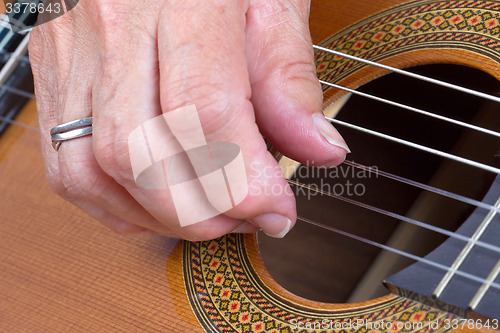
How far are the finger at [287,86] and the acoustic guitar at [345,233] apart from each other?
128 mm

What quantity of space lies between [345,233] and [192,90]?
0.33 metres

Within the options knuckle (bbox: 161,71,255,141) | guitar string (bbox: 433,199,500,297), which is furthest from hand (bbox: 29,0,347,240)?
Result: guitar string (bbox: 433,199,500,297)

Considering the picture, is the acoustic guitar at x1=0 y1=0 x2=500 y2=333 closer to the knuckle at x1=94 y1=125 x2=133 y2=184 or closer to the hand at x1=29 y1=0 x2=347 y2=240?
the hand at x1=29 y1=0 x2=347 y2=240

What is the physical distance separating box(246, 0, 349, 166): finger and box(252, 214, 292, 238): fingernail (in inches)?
2.9

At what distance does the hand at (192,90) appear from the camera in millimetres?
515

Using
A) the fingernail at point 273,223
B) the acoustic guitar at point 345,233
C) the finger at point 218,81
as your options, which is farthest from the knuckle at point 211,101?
the acoustic guitar at point 345,233

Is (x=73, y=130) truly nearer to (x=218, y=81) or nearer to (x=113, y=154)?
(x=113, y=154)

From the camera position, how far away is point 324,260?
1010mm

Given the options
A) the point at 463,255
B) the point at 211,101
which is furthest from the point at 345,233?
the point at 211,101

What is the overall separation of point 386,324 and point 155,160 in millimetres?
302

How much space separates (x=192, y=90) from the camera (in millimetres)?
500

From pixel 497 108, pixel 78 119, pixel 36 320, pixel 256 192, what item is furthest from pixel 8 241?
pixel 497 108

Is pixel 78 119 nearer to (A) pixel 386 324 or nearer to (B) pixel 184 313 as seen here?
(B) pixel 184 313

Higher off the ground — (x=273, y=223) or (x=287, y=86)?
(x=287, y=86)
